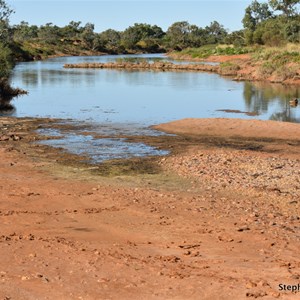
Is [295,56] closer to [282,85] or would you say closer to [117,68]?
[282,85]

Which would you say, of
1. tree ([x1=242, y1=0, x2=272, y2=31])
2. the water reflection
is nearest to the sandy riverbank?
the water reflection

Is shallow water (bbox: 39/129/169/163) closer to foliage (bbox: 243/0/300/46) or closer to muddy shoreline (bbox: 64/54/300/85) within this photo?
muddy shoreline (bbox: 64/54/300/85)

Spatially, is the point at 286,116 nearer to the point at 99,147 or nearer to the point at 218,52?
the point at 99,147

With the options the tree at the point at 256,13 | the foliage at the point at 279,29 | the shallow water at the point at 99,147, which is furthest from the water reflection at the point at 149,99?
the tree at the point at 256,13

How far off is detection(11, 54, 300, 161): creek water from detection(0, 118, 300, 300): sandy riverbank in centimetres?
311

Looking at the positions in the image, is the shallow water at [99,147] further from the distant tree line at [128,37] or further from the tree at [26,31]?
the tree at [26,31]

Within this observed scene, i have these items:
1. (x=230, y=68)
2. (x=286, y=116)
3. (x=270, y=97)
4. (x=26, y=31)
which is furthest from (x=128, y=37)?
(x=286, y=116)

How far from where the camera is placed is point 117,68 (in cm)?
6450

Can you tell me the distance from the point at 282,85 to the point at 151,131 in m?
24.1

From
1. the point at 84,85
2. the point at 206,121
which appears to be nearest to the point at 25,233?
the point at 206,121

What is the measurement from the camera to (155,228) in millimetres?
8742

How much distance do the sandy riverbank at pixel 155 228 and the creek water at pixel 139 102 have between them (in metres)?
3.11

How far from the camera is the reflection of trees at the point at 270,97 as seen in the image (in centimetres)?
2652

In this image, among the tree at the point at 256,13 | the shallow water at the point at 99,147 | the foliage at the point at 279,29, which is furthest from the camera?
the tree at the point at 256,13
